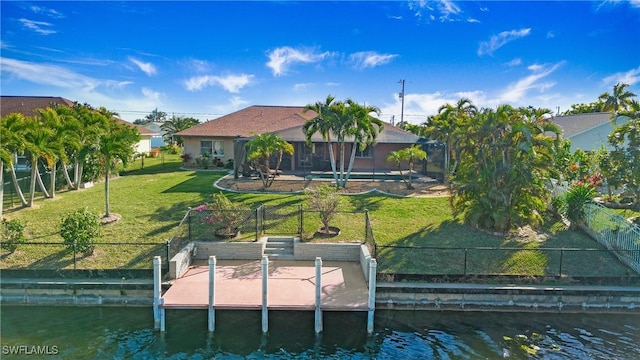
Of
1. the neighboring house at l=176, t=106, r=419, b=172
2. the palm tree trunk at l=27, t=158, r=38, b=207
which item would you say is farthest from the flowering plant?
the neighboring house at l=176, t=106, r=419, b=172

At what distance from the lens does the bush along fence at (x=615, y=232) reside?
1416 cm

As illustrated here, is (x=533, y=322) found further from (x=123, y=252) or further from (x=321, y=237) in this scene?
(x=123, y=252)

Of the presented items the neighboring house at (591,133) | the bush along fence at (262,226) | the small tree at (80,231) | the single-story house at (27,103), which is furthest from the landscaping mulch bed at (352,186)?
the single-story house at (27,103)

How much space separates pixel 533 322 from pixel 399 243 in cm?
512

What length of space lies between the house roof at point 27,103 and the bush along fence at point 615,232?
120 ft

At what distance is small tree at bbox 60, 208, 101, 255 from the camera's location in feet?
45.4

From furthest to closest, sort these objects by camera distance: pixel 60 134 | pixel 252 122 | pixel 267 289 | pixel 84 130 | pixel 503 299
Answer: pixel 252 122, pixel 84 130, pixel 60 134, pixel 503 299, pixel 267 289

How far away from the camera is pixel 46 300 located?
12.5 meters

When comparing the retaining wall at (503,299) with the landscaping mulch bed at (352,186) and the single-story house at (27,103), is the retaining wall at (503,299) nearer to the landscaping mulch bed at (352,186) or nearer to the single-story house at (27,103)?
the landscaping mulch bed at (352,186)

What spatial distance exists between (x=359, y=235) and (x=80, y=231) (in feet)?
31.9

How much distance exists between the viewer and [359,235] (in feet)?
53.2

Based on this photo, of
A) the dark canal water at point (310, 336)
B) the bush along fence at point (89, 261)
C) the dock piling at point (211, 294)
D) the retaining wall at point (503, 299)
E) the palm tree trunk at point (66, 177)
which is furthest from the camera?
the palm tree trunk at point (66, 177)

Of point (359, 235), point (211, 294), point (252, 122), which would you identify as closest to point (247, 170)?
point (252, 122)

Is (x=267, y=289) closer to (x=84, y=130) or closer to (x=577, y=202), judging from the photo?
(x=577, y=202)
